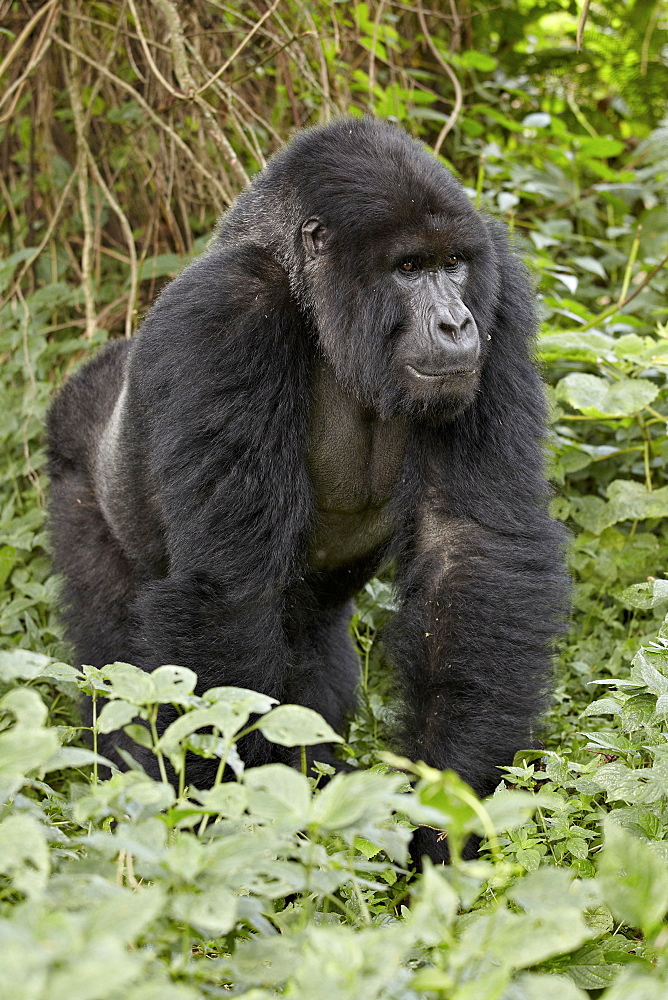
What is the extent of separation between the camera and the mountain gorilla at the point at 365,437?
2.96 metres

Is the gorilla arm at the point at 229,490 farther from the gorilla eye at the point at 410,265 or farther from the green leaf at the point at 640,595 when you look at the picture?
the green leaf at the point at 640,595

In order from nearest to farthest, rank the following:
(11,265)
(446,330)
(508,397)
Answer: (446,330) < (508,397) < (11,265)

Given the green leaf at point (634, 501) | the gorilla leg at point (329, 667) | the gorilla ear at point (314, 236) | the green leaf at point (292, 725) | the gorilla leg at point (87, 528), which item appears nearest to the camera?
the green leaf at point (292, 725)

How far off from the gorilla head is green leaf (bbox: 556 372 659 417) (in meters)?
1.25

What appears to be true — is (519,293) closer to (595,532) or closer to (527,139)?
(595,532)

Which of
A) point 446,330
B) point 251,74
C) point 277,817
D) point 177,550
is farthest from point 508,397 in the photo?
point 251,74

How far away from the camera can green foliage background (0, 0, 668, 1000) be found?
1.39m

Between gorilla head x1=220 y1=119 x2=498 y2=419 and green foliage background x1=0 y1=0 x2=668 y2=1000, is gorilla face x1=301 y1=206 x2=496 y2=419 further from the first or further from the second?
green foliage background x1=0 y1=0 x2=668 y2=1000

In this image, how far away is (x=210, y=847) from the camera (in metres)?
1.47

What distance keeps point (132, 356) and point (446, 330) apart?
111cm

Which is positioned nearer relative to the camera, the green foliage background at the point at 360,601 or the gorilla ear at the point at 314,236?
Answer: the green foliage background at the point at 360,601

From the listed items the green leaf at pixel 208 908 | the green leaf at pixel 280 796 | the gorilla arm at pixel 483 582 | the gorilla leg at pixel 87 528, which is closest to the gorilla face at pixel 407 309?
the gorilla arm at pixel 483 582

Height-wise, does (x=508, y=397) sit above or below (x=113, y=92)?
below

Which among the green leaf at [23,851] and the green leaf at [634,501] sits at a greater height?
the green leaf at [23,851]
